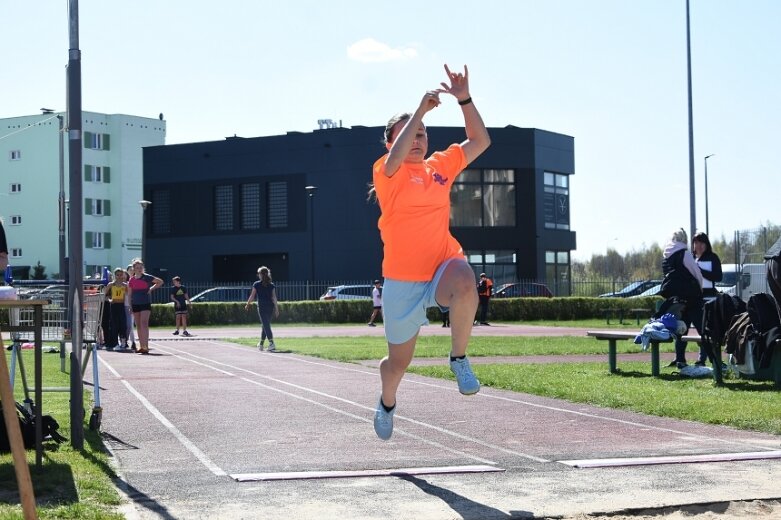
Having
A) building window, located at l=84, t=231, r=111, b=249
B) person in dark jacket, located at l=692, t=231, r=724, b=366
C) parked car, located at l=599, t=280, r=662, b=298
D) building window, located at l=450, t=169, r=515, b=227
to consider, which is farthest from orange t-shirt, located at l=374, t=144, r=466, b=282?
building window, located at l=84, t=231, r=111, b=249

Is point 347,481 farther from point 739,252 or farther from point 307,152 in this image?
point 307,152

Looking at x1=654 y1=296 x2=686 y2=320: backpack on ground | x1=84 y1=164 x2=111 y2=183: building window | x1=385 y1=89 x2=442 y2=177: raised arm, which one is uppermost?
x1=84 y1=164 x2=111 y2=183: building window

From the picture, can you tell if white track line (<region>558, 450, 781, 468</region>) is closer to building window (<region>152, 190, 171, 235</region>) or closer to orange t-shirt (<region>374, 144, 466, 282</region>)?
orange t-shirt (<region>374, 144, 466, 282</region>)

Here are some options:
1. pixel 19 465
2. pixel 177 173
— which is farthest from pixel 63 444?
pixel 177 173

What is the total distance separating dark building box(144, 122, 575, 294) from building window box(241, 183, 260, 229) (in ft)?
0.18

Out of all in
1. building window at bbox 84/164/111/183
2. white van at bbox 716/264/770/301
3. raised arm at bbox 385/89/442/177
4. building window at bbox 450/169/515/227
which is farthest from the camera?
building window at bbox 84/164/111/183

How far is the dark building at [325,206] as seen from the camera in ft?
192

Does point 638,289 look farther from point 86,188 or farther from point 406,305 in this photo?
point 406,305

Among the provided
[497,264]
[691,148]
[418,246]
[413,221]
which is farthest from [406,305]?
[497,264]

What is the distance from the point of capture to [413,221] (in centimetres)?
663

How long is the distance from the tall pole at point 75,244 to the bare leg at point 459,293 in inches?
113

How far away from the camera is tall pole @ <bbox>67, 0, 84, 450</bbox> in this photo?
313 inches

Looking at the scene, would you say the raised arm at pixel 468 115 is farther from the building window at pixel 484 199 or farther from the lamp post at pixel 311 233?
the building window at pixel 484 199

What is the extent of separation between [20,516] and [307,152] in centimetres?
5491
